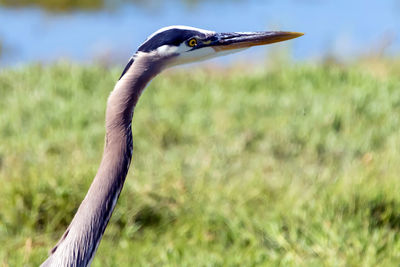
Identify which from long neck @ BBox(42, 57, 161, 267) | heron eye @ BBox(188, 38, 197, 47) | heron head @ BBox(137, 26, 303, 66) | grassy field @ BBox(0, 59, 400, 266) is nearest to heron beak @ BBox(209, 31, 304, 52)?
heron head @ BBox(137, 26, 303, 66)

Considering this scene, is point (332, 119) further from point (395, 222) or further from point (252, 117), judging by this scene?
point (395, 222)

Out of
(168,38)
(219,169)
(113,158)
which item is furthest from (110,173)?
(219,169)

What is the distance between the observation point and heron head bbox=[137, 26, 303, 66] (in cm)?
277

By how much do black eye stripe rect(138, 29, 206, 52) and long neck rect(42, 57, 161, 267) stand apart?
7cm

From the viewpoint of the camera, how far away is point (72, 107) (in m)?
6.34

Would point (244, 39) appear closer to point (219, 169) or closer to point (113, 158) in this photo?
point (113, 158)

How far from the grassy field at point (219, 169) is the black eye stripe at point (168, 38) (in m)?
1.47

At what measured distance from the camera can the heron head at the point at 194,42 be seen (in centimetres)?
277

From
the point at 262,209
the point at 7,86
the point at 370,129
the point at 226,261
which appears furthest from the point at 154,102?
the point at 226,261

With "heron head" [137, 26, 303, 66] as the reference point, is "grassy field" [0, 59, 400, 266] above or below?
below

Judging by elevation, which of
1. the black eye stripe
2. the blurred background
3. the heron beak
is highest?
the black eye stripe

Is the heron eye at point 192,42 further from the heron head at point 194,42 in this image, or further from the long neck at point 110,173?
the long neck at point 110,173

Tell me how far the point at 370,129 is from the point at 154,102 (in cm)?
198

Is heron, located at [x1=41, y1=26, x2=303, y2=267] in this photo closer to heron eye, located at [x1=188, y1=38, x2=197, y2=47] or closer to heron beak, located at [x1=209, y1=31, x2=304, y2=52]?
heron eye, located at [x1=188, y1=38, x2=197, y2=47]
